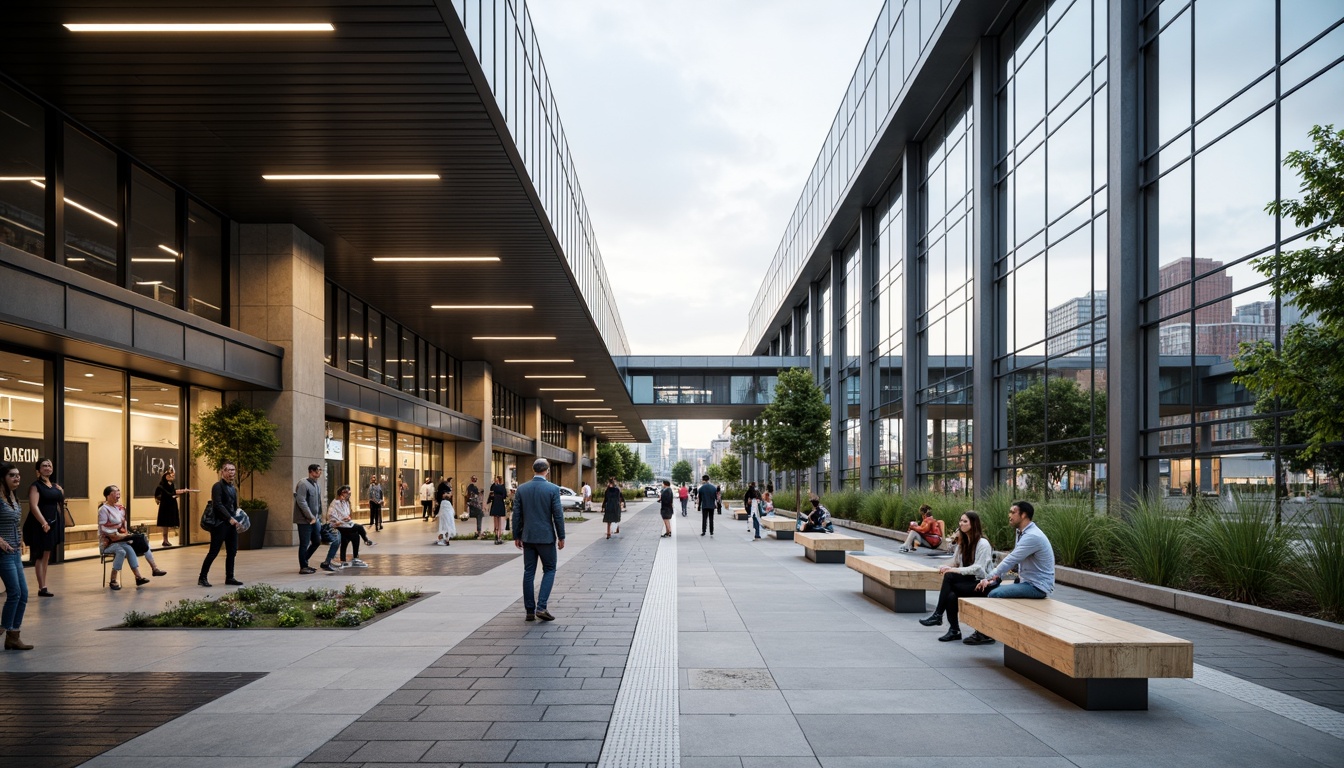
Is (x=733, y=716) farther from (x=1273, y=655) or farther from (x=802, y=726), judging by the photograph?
(x=1273, y=655)

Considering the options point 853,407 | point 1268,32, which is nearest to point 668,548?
point 1268,32

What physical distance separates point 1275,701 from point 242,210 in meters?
18.0

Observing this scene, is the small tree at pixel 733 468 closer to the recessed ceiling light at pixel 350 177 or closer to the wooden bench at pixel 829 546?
the wooden bench at pixel 829 546

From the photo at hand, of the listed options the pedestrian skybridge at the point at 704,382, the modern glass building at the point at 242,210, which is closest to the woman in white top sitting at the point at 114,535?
the modern glass building at the point at 242,210

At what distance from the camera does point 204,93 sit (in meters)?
11.9

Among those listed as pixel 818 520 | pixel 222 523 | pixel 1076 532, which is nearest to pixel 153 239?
pixel 222 523

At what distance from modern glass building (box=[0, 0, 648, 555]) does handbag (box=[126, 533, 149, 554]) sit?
2.69m

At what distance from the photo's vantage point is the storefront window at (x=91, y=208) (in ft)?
45.6

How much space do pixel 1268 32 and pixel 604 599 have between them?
1252 centimetres

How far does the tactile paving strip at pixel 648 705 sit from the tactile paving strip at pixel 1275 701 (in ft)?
13.0

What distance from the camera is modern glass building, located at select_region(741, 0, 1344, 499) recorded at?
13367 millimetres

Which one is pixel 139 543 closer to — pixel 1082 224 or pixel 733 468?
pixel 1082 224

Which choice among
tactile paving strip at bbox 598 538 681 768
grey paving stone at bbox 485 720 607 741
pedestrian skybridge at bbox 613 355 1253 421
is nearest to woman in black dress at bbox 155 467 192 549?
tactile paving strip at bbox 598 538 681 768

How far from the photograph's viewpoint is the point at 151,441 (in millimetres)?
17328
